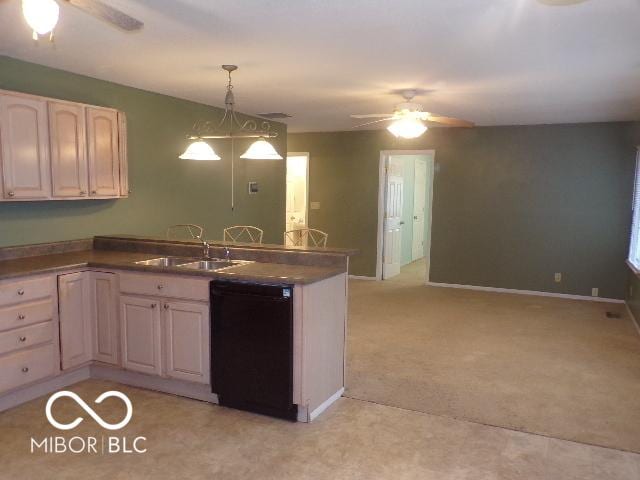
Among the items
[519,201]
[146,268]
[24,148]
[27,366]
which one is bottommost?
[27,366]

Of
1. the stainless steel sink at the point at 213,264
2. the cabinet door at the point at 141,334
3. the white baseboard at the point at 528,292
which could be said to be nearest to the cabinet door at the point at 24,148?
the cabinet door at the point at 141,334

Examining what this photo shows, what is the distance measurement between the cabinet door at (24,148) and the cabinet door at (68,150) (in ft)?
0.19

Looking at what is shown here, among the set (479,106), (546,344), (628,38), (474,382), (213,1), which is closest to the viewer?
(213,1)

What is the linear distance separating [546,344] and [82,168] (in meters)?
4.36

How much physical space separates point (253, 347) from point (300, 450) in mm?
683

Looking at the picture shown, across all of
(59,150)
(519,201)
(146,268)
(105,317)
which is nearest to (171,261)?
(146,268)

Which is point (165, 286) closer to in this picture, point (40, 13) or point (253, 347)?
point (253, 347)

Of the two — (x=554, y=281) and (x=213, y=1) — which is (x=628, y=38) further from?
(x=554, y=281)

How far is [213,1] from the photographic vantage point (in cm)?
254

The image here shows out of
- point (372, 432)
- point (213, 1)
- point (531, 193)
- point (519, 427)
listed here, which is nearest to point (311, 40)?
point (213, 1)

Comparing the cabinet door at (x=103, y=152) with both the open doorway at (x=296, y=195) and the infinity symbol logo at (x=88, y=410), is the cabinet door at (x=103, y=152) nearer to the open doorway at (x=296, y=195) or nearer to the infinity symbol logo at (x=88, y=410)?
the infinity symbol logo at (x=88, y=410)

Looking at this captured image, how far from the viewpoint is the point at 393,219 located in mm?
8273

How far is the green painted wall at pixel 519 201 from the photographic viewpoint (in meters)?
6.62

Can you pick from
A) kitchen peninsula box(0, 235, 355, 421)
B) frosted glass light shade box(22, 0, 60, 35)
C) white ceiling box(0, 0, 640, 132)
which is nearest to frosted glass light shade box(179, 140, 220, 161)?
white ceiling box(0, 0, 640, 132)
